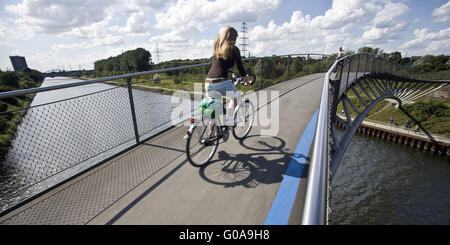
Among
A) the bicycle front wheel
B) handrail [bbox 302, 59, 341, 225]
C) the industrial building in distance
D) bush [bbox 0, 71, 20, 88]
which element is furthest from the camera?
the industrial building in distance

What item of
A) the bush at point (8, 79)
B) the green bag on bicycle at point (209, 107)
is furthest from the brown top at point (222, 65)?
the bush at point (8, 79)

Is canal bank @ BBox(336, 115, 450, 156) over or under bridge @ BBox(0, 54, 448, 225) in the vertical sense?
under

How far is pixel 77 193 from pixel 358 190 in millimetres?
26582

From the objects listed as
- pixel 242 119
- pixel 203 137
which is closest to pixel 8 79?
pixel 242 119

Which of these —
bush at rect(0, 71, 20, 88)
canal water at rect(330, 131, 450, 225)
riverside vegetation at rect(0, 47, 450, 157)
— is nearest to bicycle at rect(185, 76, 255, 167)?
riverside vegetation at rect(0, 47, 450, 157)

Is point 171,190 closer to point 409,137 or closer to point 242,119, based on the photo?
point 242,119

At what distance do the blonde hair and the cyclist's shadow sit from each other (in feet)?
6.29

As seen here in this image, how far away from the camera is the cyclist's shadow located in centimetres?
349

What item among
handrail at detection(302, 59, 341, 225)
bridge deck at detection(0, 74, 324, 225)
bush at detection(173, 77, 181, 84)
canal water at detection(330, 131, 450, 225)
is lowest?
canal water at detection(330, 131, 450, 225)

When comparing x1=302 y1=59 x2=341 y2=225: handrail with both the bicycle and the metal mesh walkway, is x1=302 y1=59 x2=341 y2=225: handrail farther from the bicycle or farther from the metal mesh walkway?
the metal mesh walkway

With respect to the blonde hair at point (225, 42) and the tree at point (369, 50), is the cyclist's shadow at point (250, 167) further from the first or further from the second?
the tree at point (369, 50)

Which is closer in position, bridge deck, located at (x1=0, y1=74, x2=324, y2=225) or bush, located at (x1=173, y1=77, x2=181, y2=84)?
bridge deck, located at (x1=0, y1=74, x2=324, y2=225)

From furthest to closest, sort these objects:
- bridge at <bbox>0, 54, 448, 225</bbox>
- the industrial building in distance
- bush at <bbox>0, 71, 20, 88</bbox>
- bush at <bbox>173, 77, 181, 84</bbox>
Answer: the industrial building in distance → bush at <bbox>0, 71, 20, 88</bbox> → bush at <bbox>173, 77, 181, 84</bbox> → bridge at <bbox>0, 54, 448, 225</bbox>
